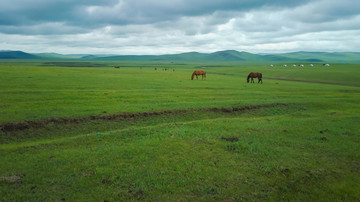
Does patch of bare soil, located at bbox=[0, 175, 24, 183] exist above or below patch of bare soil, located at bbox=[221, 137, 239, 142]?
below

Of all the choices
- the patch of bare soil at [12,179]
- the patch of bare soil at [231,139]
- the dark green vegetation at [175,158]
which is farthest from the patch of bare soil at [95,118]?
the patch of bare soil at [231,139]

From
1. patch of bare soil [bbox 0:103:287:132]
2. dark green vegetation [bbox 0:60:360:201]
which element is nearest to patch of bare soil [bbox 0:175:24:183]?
dark green vegetation [bbox 0:60:360:201]

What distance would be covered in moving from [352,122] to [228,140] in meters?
8.27

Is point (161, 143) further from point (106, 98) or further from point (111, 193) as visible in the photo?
point (106, 98)

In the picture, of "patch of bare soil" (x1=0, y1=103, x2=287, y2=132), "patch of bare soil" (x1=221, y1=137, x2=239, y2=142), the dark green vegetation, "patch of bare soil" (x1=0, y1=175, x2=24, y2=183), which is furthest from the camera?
"patch of bare soil" (x1=0, y1=103, x2=287, y2=132)

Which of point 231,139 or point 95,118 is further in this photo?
point 95,118

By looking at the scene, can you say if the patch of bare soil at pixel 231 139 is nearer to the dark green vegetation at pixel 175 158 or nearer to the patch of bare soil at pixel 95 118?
the dark green vegetation at pixel 175 158

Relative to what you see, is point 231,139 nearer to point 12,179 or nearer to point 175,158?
point 175,158

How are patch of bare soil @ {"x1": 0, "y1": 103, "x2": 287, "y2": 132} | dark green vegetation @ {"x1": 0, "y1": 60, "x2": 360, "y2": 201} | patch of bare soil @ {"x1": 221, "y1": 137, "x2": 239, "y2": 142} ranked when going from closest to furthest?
dark green vegetation @ {"x1": 0, "y1": 60, "x2": 360, "y2": 201} → patch of bare soil @ {"x1": 221, "y1": 137, "x2": 239, "y2": 142} → patch of bare soil @ {"x1": 0, "y1": 103, "x2": 287, "y2": 132}

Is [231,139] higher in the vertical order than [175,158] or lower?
higher

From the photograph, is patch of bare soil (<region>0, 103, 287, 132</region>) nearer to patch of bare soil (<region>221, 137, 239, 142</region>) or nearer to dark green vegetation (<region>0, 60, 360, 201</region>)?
dark green vegetation (<region>0, 60, 360, 201</region>)

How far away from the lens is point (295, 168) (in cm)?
834

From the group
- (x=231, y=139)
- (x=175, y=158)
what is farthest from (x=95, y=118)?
(x=231, y=139)

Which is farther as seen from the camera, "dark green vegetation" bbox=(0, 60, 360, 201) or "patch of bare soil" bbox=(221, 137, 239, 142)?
"patch of bare soil" bbox=(221, 137, 239, 142)
